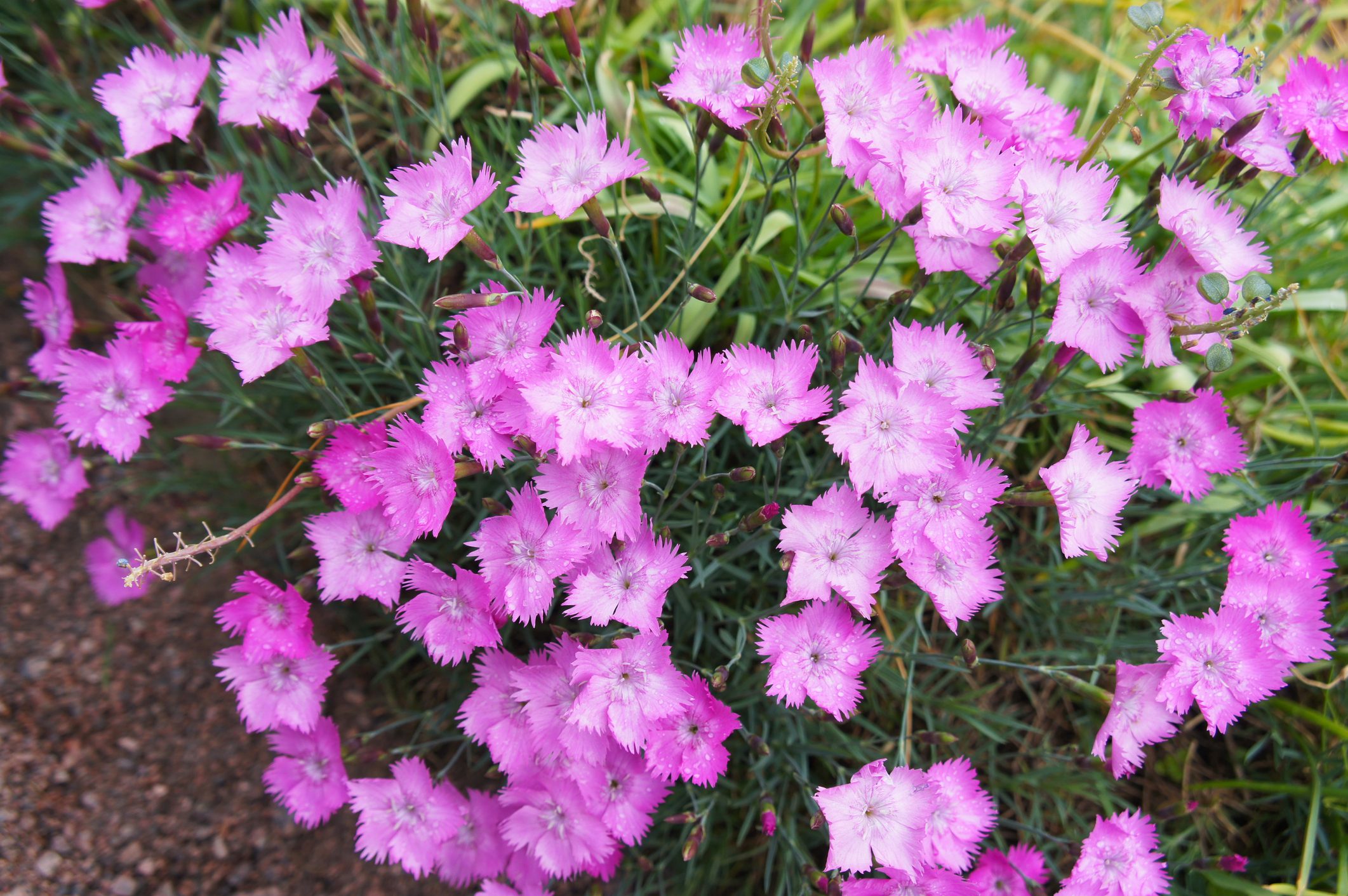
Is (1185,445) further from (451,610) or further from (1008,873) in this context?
(451,610)

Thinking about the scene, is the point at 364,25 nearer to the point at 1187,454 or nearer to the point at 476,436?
the point at 476,436

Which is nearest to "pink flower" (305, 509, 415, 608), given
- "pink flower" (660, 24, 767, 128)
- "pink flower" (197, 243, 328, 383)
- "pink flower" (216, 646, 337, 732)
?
"pink flower" (216, 646, 337, 732)

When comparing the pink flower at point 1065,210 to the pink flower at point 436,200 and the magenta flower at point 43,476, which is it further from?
the magenta flower at point 43,476

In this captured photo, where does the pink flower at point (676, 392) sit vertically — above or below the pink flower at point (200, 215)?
above

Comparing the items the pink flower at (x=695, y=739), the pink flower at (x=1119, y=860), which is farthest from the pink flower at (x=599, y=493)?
the pink flower at (x=1119, y=860)

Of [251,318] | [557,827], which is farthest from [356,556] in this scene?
[557,827]

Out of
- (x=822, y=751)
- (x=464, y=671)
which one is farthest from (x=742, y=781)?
(x=464, y=671)
